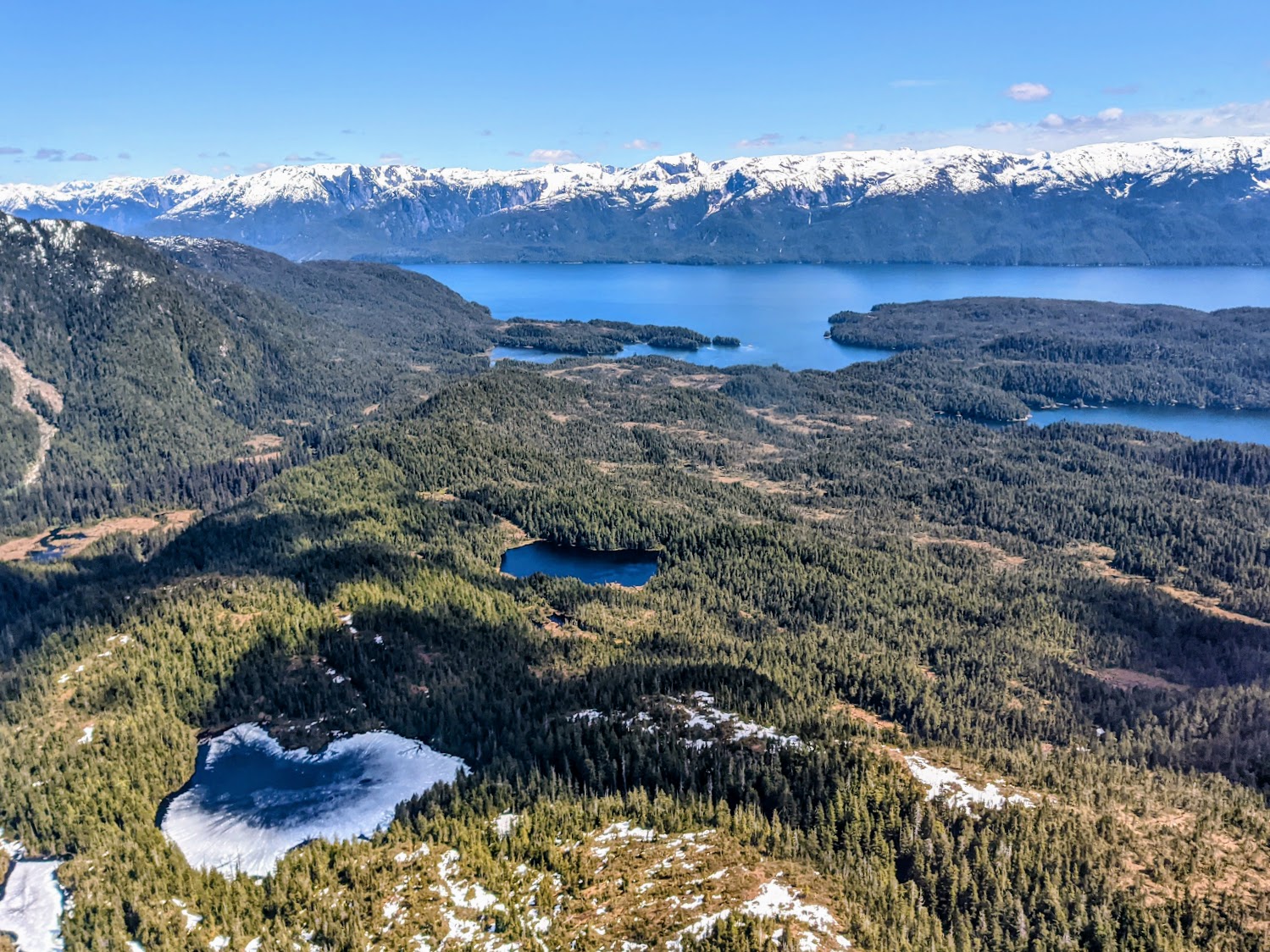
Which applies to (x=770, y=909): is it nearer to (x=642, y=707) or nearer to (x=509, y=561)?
(x=642, y=707)

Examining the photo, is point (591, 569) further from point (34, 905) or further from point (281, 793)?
point (34, 905)

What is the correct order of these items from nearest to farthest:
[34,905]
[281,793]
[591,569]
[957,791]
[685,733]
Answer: [34,905] → [957,791] → [281,793] → [685,733] → [591,569]

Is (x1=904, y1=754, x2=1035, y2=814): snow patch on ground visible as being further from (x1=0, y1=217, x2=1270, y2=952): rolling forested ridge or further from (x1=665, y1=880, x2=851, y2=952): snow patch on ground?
(x1=665, y1=880, x2=851, y2=952): snow patch on ground

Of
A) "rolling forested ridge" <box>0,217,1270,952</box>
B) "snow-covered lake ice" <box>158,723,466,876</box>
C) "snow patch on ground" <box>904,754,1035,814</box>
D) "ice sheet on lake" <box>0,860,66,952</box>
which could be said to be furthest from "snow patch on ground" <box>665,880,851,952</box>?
"ice sheet on lake" <box>0,860,66,952</box>

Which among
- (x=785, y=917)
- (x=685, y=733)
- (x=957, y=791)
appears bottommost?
(x=685, y=733)

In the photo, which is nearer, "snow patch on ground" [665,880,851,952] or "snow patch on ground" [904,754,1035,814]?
"snow patch on ground" [665,880,851,952]

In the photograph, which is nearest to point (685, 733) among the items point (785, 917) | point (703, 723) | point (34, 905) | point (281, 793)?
point (703, 723)

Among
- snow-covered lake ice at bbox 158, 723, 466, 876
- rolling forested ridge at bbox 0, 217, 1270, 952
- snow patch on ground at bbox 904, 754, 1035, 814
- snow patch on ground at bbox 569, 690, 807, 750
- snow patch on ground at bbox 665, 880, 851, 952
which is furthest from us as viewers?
snow patch on ground at bbox 569, 690, 807, 750
